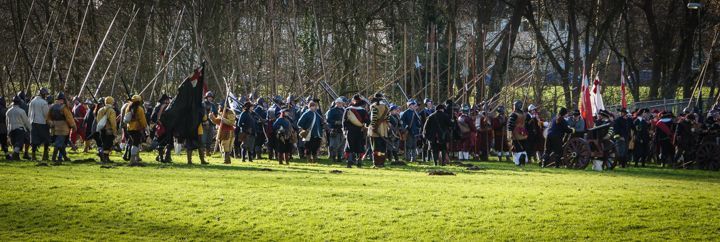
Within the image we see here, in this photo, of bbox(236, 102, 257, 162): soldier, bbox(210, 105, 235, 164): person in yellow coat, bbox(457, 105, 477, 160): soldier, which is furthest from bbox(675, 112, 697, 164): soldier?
bbox(210, 105, 235, 164): person in yellow coat

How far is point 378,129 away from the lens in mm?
26406

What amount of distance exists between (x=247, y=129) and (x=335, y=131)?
3.02 m

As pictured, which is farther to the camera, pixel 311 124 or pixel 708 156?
pixel 708 156

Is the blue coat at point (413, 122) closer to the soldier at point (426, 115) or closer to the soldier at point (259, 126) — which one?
the soldier at point (426, 115)

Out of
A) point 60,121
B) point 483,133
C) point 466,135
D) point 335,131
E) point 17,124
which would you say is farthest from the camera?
point 483,133

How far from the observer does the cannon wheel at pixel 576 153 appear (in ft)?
90.8

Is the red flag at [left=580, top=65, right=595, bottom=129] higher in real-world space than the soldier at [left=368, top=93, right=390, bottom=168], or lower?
higher

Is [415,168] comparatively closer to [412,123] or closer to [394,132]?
[412,123]

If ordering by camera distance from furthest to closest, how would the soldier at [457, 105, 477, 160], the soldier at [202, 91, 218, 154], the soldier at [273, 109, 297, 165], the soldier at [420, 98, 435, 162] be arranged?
the soldier at [457, 105, 477, 160] < the soldier at [420, 98, 435, 162] < the soldier at [202, 91, 218, 154] < the soldier at [273, 109, 297, 165]

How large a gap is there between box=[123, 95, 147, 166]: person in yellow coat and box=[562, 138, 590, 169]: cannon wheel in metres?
10.8

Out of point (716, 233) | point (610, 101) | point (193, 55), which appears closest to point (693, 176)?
point (716, 233)

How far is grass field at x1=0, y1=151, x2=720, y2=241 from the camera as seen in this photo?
14852 mm

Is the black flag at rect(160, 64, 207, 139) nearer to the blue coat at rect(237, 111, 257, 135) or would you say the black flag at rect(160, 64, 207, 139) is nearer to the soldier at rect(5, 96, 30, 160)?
the blue coat at rect(237, 111, 257, 135)

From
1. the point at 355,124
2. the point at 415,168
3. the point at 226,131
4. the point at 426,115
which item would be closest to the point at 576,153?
the point at 415,168
